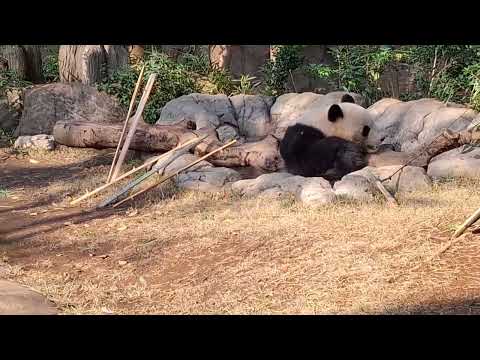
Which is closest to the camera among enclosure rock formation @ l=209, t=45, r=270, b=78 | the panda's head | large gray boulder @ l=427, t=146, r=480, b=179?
large gray boulder @ l=427, t=146, r=480, b=179

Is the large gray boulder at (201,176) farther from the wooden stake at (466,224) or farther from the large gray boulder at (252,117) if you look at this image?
the wooden stake at (466,224)

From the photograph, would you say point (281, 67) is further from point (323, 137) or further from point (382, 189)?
point (382, 189)

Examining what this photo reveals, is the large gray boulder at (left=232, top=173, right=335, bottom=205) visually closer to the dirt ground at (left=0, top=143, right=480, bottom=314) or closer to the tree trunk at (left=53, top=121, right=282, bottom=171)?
the dirt ground at (left=0, top=143, right=480, bottom=314)

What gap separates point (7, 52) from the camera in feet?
45.5

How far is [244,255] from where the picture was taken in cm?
536

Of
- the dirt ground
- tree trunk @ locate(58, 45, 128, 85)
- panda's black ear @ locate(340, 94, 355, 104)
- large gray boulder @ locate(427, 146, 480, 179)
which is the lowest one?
the dirt ground

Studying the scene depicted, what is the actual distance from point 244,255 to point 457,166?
3601mm

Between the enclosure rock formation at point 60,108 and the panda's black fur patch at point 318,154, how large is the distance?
4.60 m

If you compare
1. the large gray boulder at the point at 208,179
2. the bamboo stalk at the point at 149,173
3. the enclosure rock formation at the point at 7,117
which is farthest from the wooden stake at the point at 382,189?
the enclosure rock formation at the point at 7,117

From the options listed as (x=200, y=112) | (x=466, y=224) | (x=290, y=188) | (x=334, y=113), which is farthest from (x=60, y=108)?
(x=466, y=224)

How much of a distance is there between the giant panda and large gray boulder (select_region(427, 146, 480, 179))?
109 centimetres

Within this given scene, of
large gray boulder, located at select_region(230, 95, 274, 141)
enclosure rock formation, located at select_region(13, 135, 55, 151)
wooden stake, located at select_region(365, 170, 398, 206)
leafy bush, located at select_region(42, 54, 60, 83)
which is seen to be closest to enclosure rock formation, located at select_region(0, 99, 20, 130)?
enclosure rock formation, located at select_region(13, 135, 55, 151)

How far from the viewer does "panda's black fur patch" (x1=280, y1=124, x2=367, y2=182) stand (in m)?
8.34

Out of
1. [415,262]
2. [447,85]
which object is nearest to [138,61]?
[447,85]
